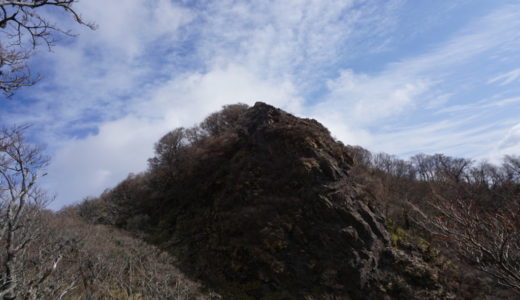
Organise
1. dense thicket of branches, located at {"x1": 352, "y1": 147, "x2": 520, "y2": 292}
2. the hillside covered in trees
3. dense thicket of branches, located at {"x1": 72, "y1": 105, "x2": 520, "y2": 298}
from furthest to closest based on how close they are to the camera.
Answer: dense thicket of branches, located at {"x1": 72, "y1": 105, "x2": 520, "y2": 298} → the hillside covered in trees → dense thicket of branches, located at {"x1": 352, "y1": 147, "x2": 520, "y2": 292}

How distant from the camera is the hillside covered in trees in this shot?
50.5 feet

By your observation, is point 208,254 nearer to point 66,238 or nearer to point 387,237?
point 66,238

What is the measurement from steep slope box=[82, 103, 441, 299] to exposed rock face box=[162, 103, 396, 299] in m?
0.07

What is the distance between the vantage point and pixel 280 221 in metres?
18.5

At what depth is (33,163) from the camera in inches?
345

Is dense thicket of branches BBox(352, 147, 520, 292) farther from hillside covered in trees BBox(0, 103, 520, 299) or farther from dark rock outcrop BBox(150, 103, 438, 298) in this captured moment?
dark rock outcrop BBox(150, 103, 438, 298)

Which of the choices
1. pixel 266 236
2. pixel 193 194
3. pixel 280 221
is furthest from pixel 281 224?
pixel 193 194

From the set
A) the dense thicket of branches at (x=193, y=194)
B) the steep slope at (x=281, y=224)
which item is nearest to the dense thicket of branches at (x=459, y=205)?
the dense thicket of branches at (x=193, y=194)

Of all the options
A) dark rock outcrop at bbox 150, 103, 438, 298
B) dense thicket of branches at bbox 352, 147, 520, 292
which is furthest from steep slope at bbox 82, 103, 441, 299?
dense thicket of branches at bbox 352, 147, 520, 292

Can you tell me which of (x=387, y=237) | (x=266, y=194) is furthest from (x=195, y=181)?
(x=387, y=237)

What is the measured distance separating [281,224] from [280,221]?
0.23 metres

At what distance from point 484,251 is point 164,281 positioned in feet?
48.4

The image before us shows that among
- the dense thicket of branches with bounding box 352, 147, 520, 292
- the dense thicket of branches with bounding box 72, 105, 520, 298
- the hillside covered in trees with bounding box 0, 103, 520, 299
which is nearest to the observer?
the dense thicket of branches with bounding box 352, 147, 520, 292

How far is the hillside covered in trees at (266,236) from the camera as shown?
15406 millimetres
